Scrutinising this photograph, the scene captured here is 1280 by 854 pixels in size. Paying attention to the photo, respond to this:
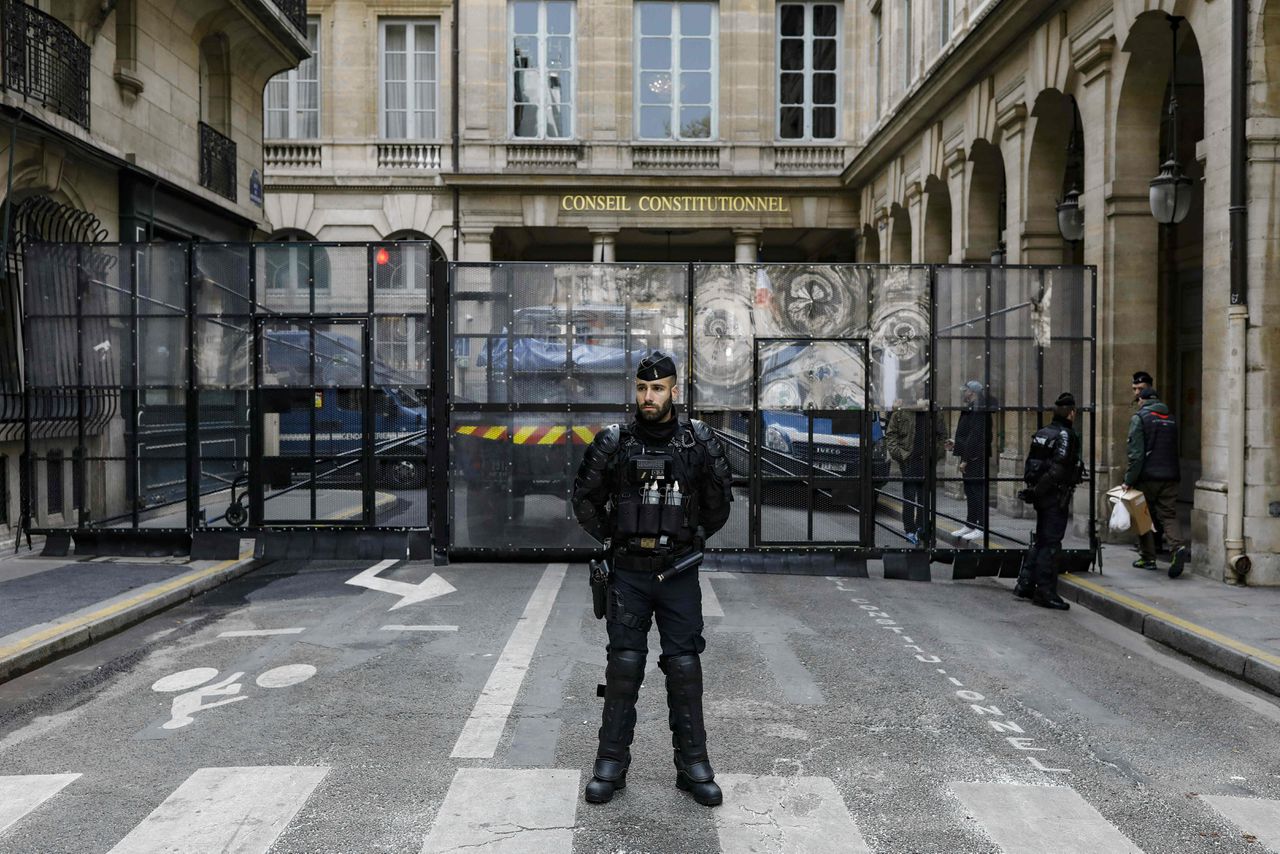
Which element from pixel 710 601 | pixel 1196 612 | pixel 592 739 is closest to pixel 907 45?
pixel 1196 612

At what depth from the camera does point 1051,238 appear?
15852mm

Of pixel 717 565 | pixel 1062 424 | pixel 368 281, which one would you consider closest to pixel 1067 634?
pixel 1062 424

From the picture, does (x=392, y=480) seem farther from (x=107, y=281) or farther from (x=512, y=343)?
(x=107, y=281)

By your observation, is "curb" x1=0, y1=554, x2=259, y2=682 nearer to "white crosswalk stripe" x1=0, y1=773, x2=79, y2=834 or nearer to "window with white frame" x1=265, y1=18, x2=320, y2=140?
"white crosswalk stripe" x1=0, y1=773, x2=79, y2=834

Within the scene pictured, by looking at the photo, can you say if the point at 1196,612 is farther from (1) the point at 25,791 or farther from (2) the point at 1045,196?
(2) the point at 1045,196

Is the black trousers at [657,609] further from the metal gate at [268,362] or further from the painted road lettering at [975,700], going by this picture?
the metal gate at [268,362]

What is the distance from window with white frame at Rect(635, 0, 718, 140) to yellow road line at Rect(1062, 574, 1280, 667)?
1990 cm

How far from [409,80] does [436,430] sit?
19829 mm

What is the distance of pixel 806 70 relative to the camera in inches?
1103

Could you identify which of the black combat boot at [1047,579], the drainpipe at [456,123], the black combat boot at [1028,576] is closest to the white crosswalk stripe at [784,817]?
the black combat boot at [1047,579]

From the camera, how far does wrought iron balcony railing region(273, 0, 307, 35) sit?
1862cm

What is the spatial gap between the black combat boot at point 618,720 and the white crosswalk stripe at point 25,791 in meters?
2.38

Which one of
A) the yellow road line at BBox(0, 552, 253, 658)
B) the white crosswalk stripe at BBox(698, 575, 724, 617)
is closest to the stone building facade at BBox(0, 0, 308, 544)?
the yellow road line at BBox(0, 552, 253, 658)

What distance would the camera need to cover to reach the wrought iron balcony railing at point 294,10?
1862 centimetres
